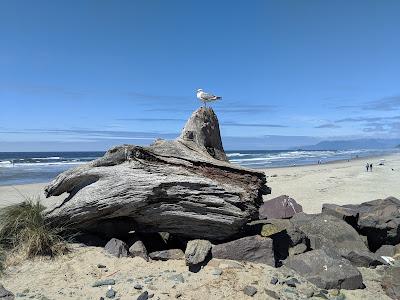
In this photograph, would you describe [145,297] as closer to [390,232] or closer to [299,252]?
[299,252]

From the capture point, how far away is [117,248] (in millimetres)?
7828

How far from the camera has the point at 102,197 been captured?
26.2 ft

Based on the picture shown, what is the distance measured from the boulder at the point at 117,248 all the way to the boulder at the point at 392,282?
15.2 feet

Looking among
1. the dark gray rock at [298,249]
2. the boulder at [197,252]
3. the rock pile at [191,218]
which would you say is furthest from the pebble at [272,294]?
the dark gray rock at [298,249]

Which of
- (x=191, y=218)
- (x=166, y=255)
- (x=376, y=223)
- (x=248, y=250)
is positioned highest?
(x=191, y=218)

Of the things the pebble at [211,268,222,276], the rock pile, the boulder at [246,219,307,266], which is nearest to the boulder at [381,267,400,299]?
the rock pile

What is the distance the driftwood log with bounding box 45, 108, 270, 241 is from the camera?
772cm

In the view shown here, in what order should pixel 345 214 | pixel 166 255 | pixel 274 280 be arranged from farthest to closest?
pixel 345 214
pixel 166 255
pixel 274 280

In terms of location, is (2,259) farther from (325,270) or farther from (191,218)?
(325,270)

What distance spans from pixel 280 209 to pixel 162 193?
14.4ft

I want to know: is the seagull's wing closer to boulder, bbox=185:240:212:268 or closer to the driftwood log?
the driftwood log

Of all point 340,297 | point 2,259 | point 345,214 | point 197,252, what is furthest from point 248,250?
point 2,259

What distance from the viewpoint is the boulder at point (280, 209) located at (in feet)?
35.5

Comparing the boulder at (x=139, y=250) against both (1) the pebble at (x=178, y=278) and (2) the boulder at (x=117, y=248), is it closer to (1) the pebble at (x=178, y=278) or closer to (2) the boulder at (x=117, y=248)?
(2) the boulder at (x=117, y=248)
